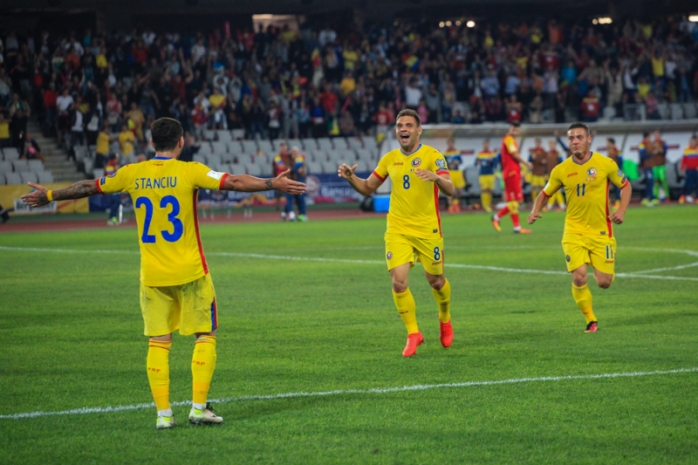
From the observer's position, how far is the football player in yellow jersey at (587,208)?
10242 mm

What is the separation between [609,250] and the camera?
404 inches

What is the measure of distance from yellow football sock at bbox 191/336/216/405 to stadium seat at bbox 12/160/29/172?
2716cm

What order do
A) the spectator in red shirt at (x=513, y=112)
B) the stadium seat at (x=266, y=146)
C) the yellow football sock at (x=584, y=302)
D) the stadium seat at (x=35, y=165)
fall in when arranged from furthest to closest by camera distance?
the spectator in red shirt at (x=513, y=112), the stadium seat at (x=266, y=146), the stadium seat at (x=35, y=165), the yellow football sock at (x=584, y=302)

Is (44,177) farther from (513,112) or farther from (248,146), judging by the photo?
(513,112)

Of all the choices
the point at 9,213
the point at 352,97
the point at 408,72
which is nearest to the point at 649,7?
the point at 408,72

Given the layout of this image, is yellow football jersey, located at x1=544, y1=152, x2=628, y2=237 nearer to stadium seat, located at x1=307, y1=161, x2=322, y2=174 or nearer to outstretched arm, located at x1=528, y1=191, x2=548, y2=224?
outstretched arm, located at x1=528, y1=191, x2=548, y2=224

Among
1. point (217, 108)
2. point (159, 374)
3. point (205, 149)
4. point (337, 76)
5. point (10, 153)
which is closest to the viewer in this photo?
point (159, 374)

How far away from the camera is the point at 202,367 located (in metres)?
6.23

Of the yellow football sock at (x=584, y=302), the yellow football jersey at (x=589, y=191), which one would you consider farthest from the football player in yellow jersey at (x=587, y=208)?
the yellow football sock at (x=584, y=302)

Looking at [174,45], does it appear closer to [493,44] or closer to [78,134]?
[78,134]

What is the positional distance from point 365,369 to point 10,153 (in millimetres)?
27015

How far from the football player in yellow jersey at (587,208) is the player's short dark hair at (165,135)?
4869 mm

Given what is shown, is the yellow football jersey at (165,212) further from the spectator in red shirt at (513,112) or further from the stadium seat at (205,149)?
the spectator in red shirt at (513,112)

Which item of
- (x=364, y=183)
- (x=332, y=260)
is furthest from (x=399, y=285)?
(x=332, y=260)
